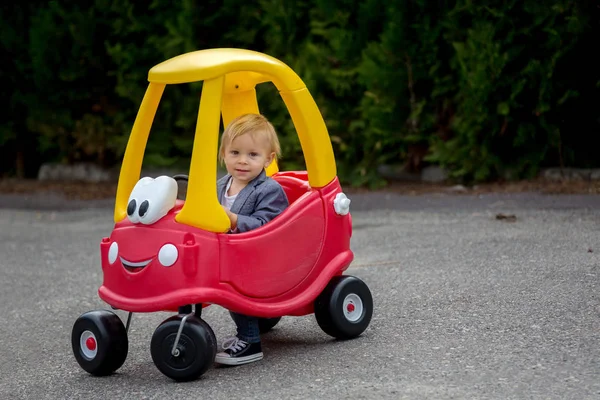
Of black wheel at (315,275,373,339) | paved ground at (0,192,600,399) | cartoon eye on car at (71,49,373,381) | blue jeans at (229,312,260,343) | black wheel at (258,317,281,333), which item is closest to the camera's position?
paved ground at (0,192,600,399)

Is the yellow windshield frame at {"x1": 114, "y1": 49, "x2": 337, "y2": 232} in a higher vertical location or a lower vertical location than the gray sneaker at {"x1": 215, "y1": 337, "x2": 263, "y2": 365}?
higher

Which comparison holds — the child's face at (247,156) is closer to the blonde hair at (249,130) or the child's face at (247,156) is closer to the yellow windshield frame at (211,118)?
the blonde hair at (249,130)

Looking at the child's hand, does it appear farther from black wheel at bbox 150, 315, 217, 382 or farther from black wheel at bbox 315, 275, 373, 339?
black wheel at bbox 315, 275, 373, 339

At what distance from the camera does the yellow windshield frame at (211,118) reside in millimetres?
3334

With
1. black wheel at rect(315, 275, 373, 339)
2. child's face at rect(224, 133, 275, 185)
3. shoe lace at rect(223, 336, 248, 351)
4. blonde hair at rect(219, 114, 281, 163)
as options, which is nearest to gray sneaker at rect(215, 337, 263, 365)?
shoe lace at rect(223, 336, 248, 351)

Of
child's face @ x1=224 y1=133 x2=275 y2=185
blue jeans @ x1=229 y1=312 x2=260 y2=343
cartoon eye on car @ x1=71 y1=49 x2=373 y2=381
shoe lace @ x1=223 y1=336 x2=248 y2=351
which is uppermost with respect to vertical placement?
child's face @ x1=224 y1=133 x2=275 y2=185

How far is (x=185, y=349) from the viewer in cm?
325

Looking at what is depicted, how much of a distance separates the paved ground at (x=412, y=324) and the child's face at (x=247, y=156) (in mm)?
729

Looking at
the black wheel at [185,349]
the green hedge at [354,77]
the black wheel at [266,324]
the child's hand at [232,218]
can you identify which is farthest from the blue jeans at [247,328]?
the green hedge at [354,77]

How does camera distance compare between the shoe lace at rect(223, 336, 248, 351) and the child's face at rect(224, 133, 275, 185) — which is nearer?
the shoe lace at rect(223, 336, 248, 351)

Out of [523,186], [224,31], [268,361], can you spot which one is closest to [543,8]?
[523,186]

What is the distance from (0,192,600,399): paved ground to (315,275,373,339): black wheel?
62 mm

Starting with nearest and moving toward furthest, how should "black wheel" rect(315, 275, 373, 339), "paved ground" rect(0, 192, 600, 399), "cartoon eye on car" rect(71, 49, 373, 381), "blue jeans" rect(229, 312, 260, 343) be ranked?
"paved ground" rect(0, 192, 600, 399)
"cartoon eye on car" rect(71, 49, 373, 381)
"blue jeans" rect(229, 312, 260, 343)
"black wheel" rect(315, 275, 373, 339)

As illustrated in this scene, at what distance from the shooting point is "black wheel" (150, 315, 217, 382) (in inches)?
127
